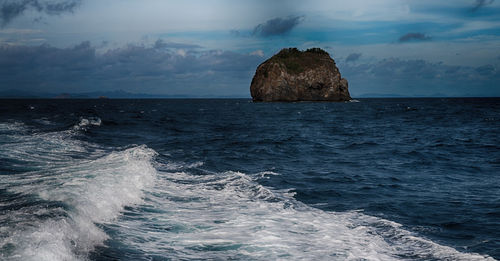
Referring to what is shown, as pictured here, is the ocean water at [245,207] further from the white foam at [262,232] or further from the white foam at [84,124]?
the white foam at [84,124]

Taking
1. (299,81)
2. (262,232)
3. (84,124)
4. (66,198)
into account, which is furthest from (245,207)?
(299,81)

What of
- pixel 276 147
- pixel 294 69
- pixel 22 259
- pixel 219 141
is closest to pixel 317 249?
pixel 22 259

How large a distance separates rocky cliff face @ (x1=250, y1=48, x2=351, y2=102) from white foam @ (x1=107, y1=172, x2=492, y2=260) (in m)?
108

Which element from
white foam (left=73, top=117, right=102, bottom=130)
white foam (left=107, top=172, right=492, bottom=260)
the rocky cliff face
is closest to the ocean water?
white foam (left=107, top=172, right=492, bottom=260)

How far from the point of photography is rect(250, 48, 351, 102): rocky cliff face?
11912 centimetres

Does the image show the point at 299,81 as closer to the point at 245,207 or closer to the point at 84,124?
the point at 84,124

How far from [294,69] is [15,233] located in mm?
120066

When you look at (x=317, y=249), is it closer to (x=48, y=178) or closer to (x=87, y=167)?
(x=48, y=178)

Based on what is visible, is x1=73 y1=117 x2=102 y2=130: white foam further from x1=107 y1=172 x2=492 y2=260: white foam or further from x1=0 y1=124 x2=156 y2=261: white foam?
x1=107 y1=172 x2=492 y2=260: white foam

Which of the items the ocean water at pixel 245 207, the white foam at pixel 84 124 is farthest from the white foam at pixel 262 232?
the white foam at pixel 84 124

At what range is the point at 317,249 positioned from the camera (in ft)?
23.7

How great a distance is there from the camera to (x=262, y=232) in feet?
26.7

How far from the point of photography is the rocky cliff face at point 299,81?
11912 centimetres

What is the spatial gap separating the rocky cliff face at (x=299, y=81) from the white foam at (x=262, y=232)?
108 meters
